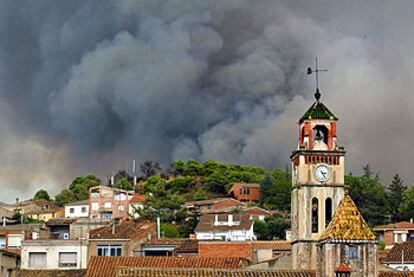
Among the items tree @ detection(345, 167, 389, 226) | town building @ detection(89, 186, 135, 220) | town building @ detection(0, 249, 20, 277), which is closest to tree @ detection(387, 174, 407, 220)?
tree @ detection(345, 167, 389, 226)

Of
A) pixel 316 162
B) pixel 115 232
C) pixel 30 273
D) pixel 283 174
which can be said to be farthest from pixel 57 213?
pixel 316 162

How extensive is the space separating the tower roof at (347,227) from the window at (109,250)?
31855mm

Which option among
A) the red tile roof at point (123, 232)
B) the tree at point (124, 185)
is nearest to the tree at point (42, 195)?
the tree at point (124, 185)

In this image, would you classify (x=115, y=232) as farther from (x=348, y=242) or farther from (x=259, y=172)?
(x=259, y=172)

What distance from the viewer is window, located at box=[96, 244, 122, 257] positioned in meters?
82.7

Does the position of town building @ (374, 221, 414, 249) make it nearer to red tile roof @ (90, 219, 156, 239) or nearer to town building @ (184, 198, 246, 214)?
red tile roof @ (90, 219, 156, 239)

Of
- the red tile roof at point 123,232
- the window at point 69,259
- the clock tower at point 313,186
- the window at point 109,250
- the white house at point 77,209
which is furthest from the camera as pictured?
the white house at point 77,209

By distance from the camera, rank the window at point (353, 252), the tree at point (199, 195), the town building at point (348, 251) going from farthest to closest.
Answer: the tree at point (199, 195)
the window at point (353, 252)
the town building at point (348, 251)

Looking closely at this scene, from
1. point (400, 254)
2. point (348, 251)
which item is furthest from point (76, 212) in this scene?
point (348, 251)

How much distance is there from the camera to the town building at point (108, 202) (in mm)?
153125

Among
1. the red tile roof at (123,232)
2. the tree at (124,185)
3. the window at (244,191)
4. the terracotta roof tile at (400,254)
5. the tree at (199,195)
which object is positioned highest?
the tree at (124,185)

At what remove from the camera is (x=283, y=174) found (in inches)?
6378

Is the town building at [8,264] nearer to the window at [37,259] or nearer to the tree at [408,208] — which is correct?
the window at [37,259]

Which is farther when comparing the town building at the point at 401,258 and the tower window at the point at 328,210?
the town building at the point at 401,258
